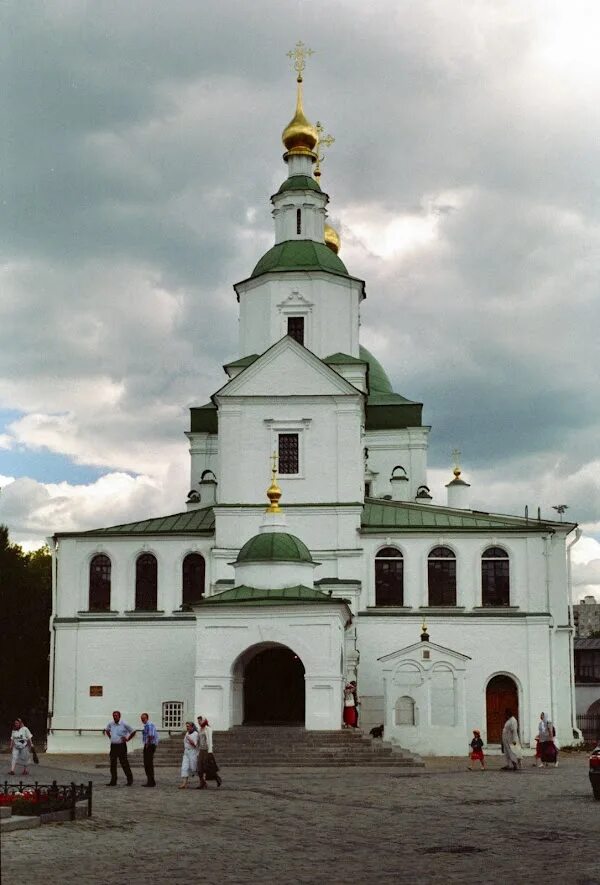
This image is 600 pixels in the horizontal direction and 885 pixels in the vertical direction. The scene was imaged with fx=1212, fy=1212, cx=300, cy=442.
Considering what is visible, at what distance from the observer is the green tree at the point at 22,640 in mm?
54469

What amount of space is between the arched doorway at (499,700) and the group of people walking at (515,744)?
213 inches

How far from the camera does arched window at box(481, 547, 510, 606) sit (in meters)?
41.7

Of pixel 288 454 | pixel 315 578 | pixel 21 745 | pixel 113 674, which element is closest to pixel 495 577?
pixel 315 578

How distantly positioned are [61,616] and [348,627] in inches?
415

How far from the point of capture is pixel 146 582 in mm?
43125

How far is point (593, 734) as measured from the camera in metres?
66.4

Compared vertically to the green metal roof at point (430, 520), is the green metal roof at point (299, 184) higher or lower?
higher

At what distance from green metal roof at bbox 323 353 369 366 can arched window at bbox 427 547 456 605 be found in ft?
25.2

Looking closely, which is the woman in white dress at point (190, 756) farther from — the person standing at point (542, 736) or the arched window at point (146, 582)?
the arched window at point (146, 582)

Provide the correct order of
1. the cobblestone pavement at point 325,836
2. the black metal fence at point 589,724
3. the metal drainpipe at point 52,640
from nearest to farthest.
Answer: the cobblestone pavement at point 325,836 < the metal drainpipe at point 52,640 < the black metal fence at point 589,724

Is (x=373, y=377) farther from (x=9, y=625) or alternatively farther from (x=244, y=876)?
(x=244, y=876)

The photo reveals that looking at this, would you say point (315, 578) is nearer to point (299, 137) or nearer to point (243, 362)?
point (243, 362)

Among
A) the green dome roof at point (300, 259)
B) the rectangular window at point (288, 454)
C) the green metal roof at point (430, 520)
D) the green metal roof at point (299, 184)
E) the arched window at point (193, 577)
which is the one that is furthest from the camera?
the green metal roof at point (299, 184)

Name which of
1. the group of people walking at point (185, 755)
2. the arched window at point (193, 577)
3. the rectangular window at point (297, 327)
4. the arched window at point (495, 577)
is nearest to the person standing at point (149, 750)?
the group of people walking at point (185, 755)
